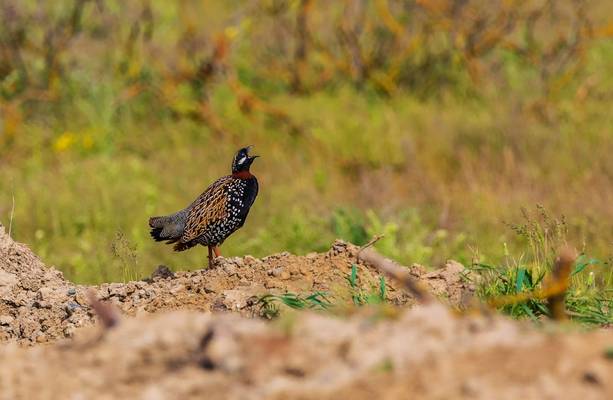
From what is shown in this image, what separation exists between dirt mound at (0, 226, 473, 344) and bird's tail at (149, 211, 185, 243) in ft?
1.07

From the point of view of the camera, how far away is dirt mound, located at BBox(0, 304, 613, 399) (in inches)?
129

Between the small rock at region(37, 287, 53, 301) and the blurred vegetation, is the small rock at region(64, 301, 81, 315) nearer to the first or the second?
the small rock at region(37, 287, 53, 301)

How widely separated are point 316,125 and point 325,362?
9.15 metres

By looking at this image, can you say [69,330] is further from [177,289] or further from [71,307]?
[177,289]

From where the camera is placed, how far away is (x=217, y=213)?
6738mm

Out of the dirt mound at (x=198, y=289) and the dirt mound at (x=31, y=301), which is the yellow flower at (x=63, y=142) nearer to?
the dirt mound at (x=31, y=301)

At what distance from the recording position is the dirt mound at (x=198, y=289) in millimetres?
6027

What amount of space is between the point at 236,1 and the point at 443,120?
21.8ft

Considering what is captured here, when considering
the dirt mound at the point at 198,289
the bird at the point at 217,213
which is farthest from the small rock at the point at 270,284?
the bird at the point at 217,213

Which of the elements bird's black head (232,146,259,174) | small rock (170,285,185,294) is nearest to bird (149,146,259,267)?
bird's black head (232,146,259,174)

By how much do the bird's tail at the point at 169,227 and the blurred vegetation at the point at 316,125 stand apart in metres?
1.18

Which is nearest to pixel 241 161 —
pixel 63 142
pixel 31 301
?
pixel 31 301

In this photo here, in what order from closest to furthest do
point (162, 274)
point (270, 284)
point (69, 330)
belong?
1. point (69, 330)
2. point (270, 284)
3. point (162, 274)

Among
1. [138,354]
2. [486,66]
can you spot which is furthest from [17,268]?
[486,66]
